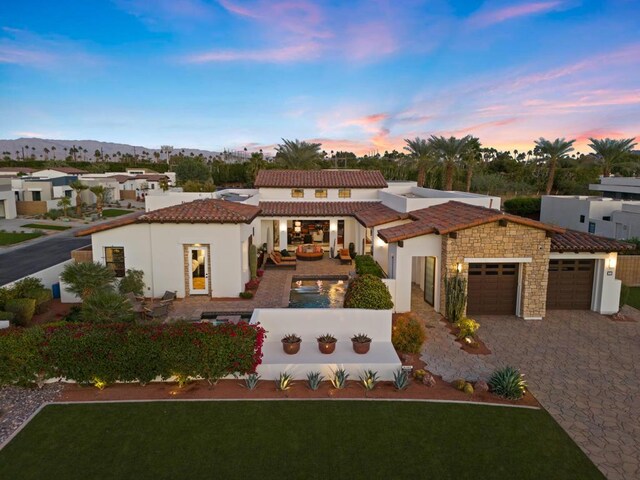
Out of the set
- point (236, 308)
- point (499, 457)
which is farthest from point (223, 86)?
point (499, 457)

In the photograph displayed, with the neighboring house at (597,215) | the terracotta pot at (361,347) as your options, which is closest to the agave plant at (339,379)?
the terracotta pot at (361,347)

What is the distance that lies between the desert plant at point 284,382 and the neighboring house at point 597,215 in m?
31.3

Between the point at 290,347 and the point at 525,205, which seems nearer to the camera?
the point at 290,347

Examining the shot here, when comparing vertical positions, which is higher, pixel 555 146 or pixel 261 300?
pixel 555 146

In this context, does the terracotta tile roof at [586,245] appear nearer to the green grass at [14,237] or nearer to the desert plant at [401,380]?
the desert plant at [401,380]

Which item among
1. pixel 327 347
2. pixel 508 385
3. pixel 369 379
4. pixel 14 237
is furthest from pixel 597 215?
pixel 14 237

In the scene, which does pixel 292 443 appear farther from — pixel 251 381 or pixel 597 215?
pixel 597 215

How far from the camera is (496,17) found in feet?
70.9

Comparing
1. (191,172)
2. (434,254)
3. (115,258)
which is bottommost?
(115,258)

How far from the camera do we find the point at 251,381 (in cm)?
1077

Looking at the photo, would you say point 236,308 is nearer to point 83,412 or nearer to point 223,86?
point 83,412

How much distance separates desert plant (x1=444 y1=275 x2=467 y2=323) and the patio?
6.88 metres

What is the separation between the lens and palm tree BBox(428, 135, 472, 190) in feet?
143

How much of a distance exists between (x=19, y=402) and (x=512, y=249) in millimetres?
16525
